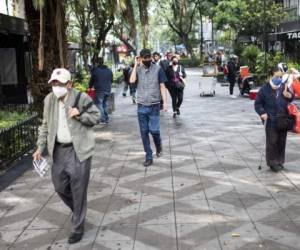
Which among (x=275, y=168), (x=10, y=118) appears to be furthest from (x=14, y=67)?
(x=275, y=168)

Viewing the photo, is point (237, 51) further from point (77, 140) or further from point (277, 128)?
point (77, 140)

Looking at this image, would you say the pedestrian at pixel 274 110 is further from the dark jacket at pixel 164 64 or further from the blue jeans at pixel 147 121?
the dark jacket at pixel 164 64

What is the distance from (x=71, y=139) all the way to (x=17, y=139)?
431 centimetres

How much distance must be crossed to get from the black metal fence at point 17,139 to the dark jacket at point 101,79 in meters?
3.30

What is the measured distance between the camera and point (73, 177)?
520 cm

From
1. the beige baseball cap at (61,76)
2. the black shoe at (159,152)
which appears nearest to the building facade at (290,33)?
the black shoe at (159,152)

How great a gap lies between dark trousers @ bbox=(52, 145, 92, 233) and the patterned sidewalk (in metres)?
0.27

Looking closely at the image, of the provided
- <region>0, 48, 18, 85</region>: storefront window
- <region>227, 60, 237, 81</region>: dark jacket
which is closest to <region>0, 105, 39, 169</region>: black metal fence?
<region>0, 48, 18, 85</region>: storefront window

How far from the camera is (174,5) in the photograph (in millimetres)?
11305

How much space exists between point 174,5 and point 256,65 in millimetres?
15072

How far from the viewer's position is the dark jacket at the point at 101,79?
13586mm

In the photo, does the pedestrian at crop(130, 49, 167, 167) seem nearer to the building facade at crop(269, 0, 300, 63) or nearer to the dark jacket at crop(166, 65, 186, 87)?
the dark jacket at crop(166, 65, 186, 87)

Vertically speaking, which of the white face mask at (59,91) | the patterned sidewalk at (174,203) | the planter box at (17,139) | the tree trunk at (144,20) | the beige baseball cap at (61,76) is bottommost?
the patterned sidewalk at (174,203)

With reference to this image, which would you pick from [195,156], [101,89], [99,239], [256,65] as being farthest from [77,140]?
[256,65]
